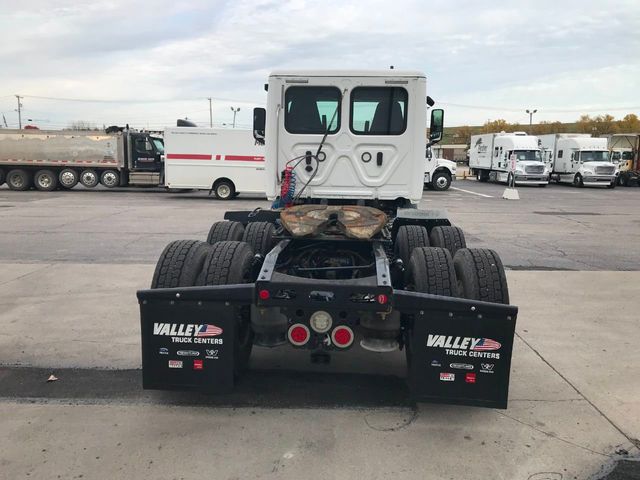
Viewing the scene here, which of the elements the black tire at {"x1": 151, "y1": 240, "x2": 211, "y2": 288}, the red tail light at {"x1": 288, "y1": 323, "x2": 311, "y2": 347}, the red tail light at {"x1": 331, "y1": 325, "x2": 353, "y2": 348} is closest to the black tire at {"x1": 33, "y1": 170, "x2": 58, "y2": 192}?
the black tire at {"x1": 151, "y1": 240, "x2": 211, "y2": 288}

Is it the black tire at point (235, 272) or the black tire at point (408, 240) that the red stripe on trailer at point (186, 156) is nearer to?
the black tire at point (408, 240)

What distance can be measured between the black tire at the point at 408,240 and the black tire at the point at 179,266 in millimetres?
2037

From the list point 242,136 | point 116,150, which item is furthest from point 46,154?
point 242,136

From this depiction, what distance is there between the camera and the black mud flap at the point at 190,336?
12.4 feet

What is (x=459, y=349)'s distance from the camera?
3676mm

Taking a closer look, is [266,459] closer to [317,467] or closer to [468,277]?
[317,467]

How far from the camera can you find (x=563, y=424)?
3.90 meters

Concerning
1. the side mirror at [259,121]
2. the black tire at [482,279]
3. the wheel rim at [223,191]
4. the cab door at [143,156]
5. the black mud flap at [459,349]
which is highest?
the side mirror at [259,121]

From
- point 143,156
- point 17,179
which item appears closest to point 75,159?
point 17,179

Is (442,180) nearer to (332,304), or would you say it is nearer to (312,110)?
(312,110)

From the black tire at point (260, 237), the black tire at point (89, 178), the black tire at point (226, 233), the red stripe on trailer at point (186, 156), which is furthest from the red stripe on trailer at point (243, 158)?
the black tire at point (260, 237)

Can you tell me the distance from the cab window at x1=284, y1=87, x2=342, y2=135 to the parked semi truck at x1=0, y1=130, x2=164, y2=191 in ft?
67.8

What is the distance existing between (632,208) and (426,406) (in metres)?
20.1

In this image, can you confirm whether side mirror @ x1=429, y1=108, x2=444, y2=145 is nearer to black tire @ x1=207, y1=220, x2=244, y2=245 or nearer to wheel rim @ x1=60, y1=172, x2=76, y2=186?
black tire @ x1=207, y1=220, x2=244, y2=245
